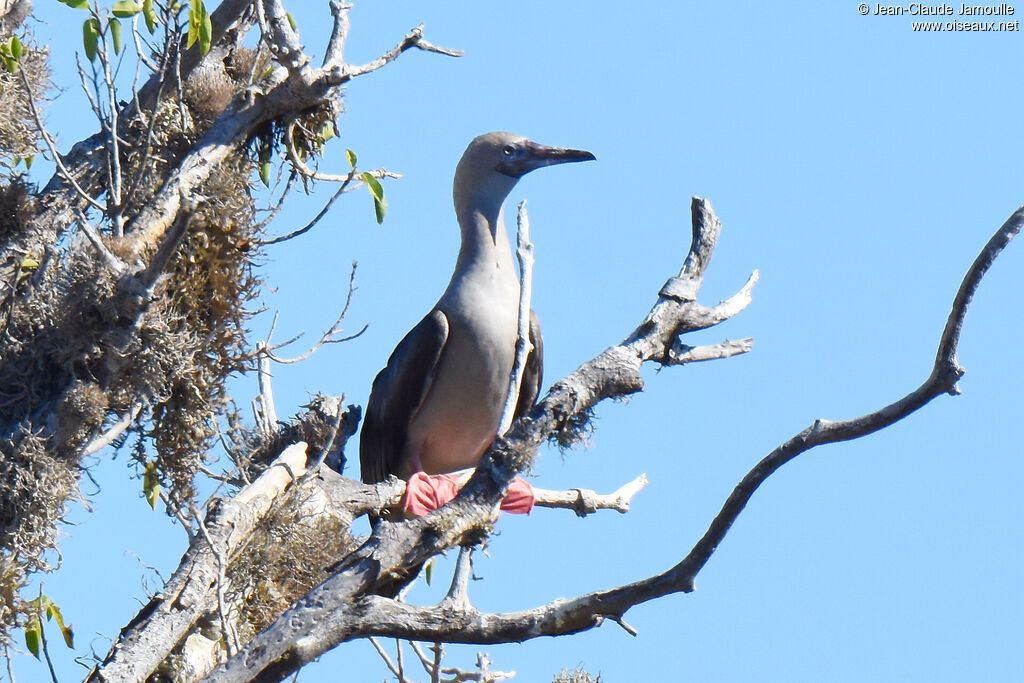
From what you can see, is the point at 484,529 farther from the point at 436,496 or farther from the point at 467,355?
the point at 467,355

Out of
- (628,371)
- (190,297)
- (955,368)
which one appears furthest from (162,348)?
(955,368)

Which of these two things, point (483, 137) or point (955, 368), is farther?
point (483, 137)

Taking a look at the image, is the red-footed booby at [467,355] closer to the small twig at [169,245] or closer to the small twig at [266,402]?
the small twig at [266,402]

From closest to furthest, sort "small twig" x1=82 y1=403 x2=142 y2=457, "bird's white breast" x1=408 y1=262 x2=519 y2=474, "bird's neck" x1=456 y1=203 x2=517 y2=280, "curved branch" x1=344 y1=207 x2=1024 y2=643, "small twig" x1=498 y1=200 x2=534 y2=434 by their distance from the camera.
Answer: "curved branch" x1=344 y1=207 x2=1024 y2=643 < "small twig" x1=498 y1=200 x2=534 y2=434 < "small twig" x1=82 y1=403 x2=142 y2=457 < "bird's white breast" x1=408 y1=262 x2=519 y2=474 < "bird's neck" x1=456 y1=203 x2=517 y2=280

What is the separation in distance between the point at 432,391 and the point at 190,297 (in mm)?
1555

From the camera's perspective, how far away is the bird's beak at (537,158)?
6777 mm

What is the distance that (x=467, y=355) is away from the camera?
6375 millimetres

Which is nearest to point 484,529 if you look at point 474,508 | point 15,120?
point 474,508

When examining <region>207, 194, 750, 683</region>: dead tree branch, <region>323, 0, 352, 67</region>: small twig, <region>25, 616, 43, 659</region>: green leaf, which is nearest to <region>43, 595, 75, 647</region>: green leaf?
<region>25, 616, 43, 659</region>: green leaf

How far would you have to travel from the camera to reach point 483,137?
268 inches

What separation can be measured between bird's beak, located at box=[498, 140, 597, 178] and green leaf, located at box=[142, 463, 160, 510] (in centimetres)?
243

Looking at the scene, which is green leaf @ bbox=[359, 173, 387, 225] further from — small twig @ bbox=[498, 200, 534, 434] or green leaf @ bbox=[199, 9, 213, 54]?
small twig @ bbox=[498, 200, 534, 434]

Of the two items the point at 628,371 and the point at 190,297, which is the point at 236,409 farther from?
the point at 628,371

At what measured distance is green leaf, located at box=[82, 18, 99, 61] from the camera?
16.5 ft
